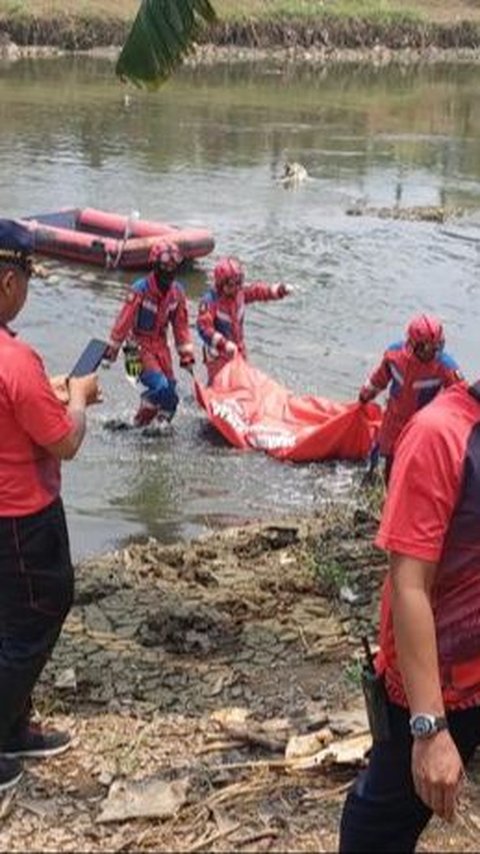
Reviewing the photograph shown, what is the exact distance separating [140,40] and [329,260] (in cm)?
1070

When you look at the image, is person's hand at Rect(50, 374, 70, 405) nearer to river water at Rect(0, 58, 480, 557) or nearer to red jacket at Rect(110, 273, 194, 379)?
river water at Rect(0, 58, 480, 557)

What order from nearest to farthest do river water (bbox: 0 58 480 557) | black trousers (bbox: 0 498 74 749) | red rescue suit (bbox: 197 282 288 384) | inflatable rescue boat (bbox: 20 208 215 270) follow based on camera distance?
black trousers (bbox: 0 498 74 749) → river water (bbox: 0 58 480 557) → red rescue suit (bbox: 197 282 288 384) → inflatable rescue boat (bbox: 20 208 215 270)

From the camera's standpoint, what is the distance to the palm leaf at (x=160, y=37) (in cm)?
709

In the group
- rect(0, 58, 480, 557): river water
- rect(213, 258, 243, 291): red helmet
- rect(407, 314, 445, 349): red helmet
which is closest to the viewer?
rect(407, 314, 445, 349): red helmet

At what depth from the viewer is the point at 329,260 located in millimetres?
17828

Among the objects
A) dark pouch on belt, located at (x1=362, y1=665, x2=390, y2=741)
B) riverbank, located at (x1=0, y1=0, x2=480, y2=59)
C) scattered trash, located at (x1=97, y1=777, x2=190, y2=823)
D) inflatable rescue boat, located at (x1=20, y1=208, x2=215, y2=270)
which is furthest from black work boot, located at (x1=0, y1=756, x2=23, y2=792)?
riverbank, located at (x1=0, y1=0, x2=480, y2=59)

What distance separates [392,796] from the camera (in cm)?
293

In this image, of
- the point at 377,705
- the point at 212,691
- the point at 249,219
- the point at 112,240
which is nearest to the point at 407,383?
the point at 212,691

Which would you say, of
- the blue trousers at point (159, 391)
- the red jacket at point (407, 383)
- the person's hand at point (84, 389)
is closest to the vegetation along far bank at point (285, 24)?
the blue trousers at point (159, 391)

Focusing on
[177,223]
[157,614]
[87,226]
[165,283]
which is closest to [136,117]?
[177,223]

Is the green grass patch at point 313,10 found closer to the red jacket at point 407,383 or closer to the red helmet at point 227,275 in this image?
the red helmet at point 227,275

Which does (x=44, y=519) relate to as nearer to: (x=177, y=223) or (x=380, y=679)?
(x=380, y=679)

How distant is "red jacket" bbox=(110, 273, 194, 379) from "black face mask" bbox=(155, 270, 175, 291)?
28 mm

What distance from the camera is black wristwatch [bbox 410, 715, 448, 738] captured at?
273cm
